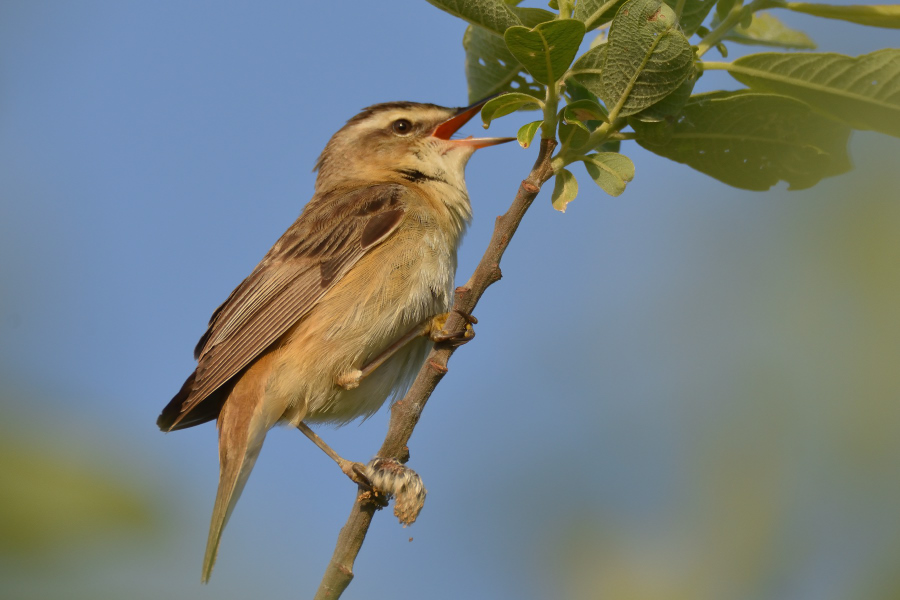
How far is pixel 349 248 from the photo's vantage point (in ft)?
16.1

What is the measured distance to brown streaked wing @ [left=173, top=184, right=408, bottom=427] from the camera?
185 inches

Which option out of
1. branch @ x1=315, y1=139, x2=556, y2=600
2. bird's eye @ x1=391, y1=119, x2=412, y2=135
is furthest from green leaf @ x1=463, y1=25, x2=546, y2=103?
bird's eye @ x1=391, y1=119, x2=412, y2=135

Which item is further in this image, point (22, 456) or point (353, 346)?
point (353, 346)

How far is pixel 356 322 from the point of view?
4562 mm

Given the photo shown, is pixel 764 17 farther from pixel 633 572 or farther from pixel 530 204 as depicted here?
pixel 633 572

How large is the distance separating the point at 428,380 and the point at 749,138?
4.92ft

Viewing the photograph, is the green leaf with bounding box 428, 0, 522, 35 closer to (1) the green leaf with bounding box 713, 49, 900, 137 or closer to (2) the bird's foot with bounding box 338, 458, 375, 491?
(1) the green leaf with bounding box 713, 49, 900, 137

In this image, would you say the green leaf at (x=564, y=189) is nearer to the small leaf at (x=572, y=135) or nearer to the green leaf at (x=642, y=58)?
the small leaf at (x=572, y=135)

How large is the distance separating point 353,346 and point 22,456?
265cm

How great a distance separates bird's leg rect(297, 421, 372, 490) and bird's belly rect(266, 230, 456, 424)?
0.13 metres

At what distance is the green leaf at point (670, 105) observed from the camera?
2930 mm

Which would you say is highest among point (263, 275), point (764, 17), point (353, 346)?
point (263, 275)

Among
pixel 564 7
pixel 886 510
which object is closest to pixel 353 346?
pixel 564 7

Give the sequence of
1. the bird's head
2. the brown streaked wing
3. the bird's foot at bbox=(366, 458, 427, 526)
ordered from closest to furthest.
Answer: the bird's foot at bbox=(366, 458, 427, 526) → the brown streaked wing → the bird's head
